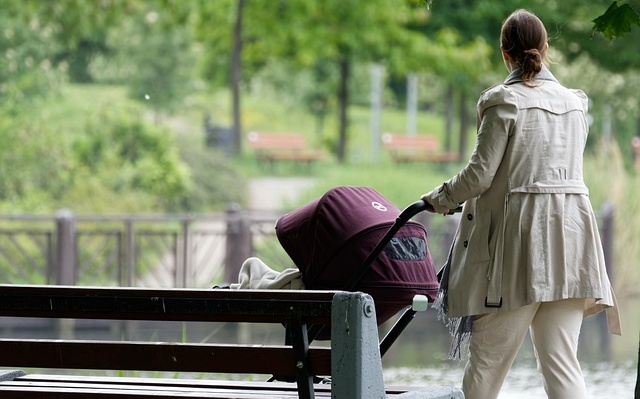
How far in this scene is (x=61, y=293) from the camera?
355 cm

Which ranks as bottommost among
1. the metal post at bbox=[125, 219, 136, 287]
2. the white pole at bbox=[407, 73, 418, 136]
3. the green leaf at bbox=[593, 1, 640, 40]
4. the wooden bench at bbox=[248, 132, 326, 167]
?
the metal post at bbox=[125, 219, 136, 287]

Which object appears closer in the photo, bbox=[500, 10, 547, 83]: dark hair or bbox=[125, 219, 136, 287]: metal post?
bbox=[500, 10, 547, 83]: dark hair

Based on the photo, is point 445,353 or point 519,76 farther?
point 445,353

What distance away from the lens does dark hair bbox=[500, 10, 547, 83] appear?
4.41 metres

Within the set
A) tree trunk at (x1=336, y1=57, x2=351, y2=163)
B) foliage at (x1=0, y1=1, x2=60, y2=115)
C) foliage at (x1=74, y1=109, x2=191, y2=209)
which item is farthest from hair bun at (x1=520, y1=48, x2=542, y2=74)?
tree trunk at (x1=336, y1=57, x2=351, y2=163)

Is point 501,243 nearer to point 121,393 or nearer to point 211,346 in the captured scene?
point 211,346

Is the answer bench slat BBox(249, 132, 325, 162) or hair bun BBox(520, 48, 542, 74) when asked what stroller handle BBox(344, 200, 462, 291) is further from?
bench slat BBox(249, 132, 325, 162)

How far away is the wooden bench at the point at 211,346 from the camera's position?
130 inches

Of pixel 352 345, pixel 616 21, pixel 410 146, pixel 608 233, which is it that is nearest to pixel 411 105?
pixel 410 146

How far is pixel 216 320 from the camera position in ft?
11.3

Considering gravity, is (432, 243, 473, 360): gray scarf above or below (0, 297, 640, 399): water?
above

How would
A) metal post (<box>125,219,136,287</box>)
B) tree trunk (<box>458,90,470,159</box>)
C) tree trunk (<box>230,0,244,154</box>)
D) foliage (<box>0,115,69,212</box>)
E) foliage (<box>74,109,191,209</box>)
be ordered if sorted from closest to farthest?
metal post (<box>125,219,136,287</box>) < foliage (<box>0,115,69,212</box>) < foliage (<box>74,109,191,209</box>) < tree trunk (<box>230,0,244,154</box>) < tree trunk (<box>458,90,470,159</box>)

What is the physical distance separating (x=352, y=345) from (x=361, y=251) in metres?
1.04

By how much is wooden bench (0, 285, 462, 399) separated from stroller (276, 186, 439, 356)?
0.57 metres
